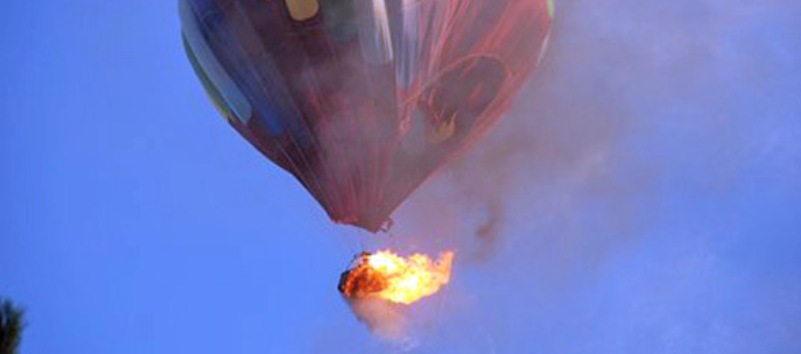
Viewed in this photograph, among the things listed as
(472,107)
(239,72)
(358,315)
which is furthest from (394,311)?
(239,72)

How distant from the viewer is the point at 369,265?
1453cm

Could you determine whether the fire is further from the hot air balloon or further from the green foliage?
the green foliage

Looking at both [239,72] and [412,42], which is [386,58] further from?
[239,72]

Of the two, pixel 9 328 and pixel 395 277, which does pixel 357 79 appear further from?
pixel 9 328

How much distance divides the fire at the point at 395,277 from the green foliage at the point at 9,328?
717 cm

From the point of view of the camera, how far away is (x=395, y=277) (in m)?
15.1

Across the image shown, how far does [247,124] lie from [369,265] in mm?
2646

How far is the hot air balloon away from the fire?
2.58 feet

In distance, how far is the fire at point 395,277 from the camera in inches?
566

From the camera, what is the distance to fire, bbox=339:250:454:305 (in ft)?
47.2

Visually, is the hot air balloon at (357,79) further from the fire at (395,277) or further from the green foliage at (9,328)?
the green foliage at (9,328)

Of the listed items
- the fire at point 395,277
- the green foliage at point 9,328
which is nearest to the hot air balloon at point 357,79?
the fire at point 395,277

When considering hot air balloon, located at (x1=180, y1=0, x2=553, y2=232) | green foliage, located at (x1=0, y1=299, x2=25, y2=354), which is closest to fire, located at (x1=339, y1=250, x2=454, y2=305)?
hot air balloon, located at (x1=180, y1=0, x2=553, y2=232)

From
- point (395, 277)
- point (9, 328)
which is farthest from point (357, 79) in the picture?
point (9, 328)
